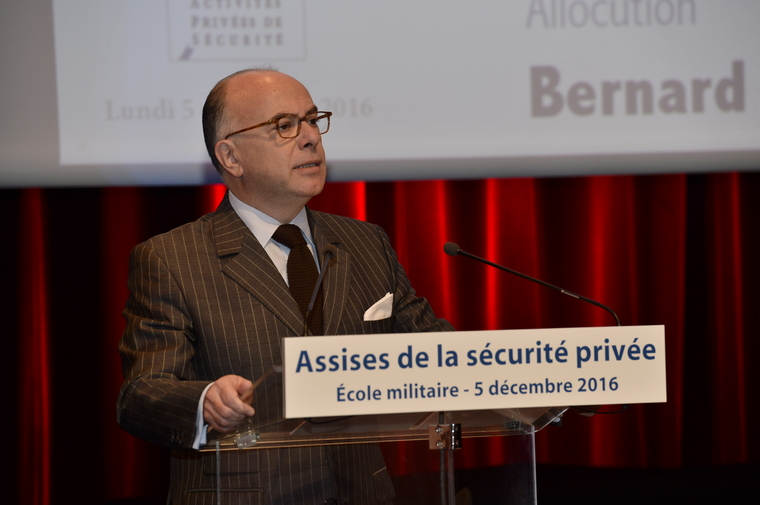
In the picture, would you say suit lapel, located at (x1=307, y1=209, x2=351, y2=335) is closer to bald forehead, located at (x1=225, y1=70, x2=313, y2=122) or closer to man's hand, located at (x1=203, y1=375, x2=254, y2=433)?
bald forehead, located at (x1=225, y1=70, x2=313, y2=122)

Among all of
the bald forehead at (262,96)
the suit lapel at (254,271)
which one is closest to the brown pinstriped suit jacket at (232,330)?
the suit lapel at (254,271)

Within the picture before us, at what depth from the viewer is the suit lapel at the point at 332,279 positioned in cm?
178

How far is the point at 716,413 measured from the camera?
3881 mm

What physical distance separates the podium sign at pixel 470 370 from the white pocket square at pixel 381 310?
1.87 feet

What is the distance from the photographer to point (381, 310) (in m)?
1.84

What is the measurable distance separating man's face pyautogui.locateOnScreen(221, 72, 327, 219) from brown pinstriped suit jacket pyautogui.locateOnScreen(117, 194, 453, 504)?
11 cm

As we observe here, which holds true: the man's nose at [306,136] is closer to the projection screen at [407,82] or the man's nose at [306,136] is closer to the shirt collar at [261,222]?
the shirt collar at [261,222]

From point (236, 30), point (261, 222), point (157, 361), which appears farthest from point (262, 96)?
point (236, 30)

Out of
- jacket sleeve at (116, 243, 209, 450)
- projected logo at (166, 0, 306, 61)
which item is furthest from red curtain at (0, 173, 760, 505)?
jacket sleeve at (116, 243, 209, 450)

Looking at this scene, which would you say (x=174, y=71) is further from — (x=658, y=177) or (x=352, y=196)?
(x=658, y=177)

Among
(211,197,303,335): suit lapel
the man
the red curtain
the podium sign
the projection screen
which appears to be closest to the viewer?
the podium sign

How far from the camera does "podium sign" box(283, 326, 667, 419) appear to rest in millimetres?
1210

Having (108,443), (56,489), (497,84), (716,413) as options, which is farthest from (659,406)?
(56,489)

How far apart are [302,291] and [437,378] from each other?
615mm
